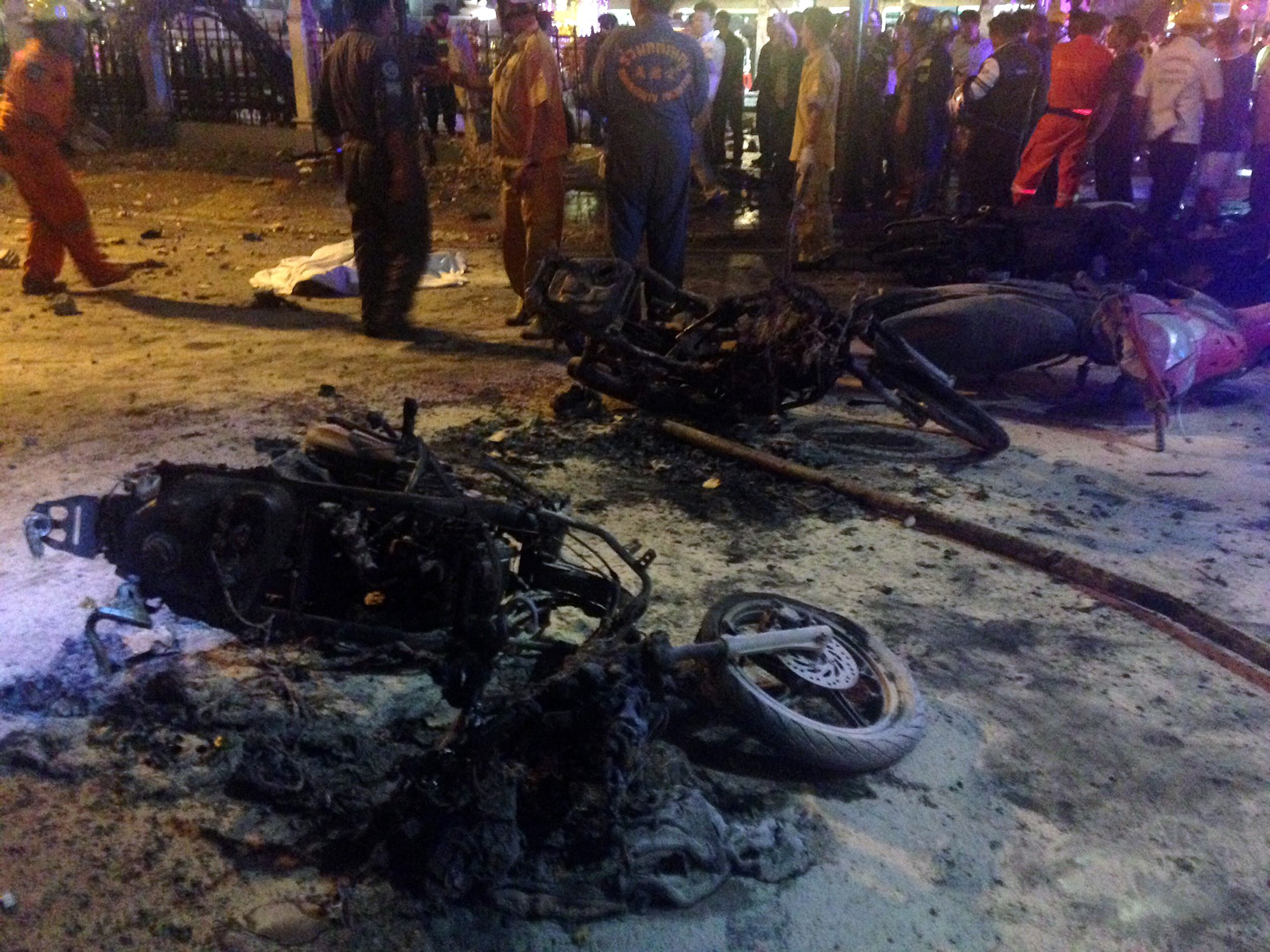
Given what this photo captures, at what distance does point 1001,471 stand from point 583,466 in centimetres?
224

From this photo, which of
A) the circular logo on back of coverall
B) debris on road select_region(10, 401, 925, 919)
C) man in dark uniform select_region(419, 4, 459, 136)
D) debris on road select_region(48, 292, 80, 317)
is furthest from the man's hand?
man in dark uniform select_region(419, 4, 459, 136)

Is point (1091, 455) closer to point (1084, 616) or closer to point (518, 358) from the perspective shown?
point (1084, 616)

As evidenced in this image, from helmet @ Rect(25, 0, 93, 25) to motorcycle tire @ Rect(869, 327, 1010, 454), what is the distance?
6.94 meters

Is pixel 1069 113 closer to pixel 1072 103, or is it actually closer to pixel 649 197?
pixel 1072 103

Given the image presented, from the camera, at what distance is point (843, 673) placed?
3.50 m

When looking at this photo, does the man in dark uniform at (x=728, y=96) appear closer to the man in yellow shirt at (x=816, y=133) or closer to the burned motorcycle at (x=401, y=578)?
the man in yellow shirt at (x=816, y=133)

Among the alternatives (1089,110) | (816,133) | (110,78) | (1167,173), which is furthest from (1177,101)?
(110,78)

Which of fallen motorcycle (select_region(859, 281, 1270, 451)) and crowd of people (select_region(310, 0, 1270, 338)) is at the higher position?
crowd of people (select_region(310, 0, 1270, 338))

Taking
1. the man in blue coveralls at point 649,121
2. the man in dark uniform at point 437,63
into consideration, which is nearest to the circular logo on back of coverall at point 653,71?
the man in blue coveralls at point 649,121

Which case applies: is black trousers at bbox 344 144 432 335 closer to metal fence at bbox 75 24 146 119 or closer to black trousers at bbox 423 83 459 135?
black trousers at bbox 423 83 459 135

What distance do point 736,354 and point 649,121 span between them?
250 cm

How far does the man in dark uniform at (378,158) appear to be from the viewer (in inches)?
277

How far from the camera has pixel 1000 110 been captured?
10.4 metres

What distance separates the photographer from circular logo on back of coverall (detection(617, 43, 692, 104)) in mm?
7301
